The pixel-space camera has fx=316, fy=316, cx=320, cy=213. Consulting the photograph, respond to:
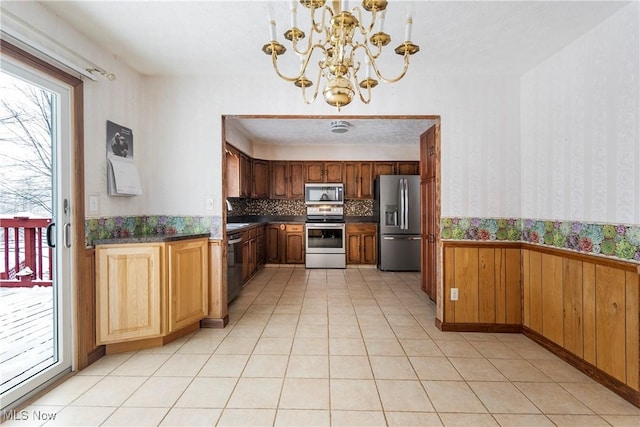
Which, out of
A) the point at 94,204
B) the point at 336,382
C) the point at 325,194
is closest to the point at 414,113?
the point at 336,382

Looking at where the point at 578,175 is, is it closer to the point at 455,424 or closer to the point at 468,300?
the point at 468,300

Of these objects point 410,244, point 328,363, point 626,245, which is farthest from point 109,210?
point 410,244

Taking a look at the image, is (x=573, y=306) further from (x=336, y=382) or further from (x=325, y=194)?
(x=325, y=194)

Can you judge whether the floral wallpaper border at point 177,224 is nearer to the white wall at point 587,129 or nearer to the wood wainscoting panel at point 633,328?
the white wall at point 587,129

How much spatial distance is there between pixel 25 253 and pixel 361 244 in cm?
456

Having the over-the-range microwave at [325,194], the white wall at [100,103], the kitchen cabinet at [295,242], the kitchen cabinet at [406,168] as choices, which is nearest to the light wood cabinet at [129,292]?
the white wall at [100,103]

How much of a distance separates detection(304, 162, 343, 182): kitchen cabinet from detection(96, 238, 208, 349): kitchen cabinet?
12.0ft

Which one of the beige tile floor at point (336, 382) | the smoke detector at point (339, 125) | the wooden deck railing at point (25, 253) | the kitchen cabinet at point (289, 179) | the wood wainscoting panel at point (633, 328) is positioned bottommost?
the beige tile floor at point (336, 382)

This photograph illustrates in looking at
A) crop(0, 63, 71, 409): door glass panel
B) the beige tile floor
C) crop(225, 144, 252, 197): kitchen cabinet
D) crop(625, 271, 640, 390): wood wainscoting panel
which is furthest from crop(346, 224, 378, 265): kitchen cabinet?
crop(0, 63, 71, 409): door glass panel

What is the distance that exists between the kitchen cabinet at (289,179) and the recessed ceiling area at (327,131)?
0.41 m

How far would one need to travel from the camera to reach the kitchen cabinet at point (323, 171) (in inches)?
237

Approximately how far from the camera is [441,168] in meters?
2.89

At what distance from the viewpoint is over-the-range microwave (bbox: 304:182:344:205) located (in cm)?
586

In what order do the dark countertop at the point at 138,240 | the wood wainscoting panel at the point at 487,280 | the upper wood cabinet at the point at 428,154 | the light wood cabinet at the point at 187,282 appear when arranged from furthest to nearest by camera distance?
1. the upper wood cabinet at the point at 428,154
2. the wood wainscoting panel at the point at 487,280
3. the light wood cabinet at the point at 187,282
4. the dark countertop at the point at 138,240
